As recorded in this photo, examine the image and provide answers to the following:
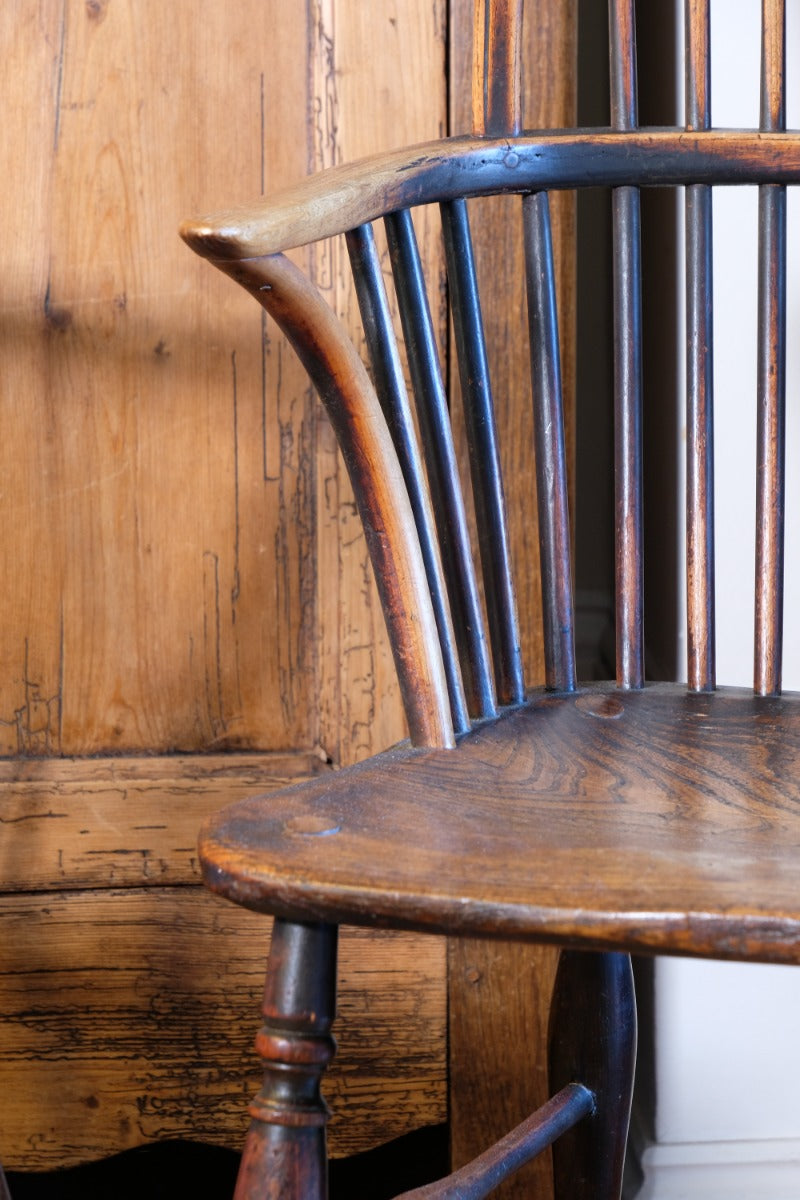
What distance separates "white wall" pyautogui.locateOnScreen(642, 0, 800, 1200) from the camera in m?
0.93

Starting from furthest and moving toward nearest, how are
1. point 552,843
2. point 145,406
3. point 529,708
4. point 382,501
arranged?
point 145,406, point 529,708, point 382,501, point 552,843

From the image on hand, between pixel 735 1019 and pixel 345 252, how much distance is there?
0.68 meters

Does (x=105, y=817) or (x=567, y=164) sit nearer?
(x=567, y=164)

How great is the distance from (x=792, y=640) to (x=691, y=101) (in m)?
0.42

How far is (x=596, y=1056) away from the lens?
Result: 28.1 inches

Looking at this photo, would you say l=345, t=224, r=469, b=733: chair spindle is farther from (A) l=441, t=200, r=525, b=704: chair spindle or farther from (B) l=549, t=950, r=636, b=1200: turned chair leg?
(B) l=549, t=950, r=636, b=1200: turned chair leg

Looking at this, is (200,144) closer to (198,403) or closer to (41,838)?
(198,403)

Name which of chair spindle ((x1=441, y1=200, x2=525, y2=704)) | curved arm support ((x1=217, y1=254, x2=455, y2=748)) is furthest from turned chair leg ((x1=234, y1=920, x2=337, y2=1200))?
chair spindle ((x1=441, y1=200, x2=525, y2=704))

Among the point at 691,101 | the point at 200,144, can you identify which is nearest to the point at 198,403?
the point at 200,144

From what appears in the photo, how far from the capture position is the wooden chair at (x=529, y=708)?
42cm

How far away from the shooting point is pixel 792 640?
0.94 metres

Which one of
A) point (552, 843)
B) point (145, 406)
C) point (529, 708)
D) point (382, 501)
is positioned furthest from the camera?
point (145, 406)

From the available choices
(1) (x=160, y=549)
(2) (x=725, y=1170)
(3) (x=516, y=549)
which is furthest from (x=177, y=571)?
(2) (x=725, y=1170)

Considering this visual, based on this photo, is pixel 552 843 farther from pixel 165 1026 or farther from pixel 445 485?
pixel 165 1026
